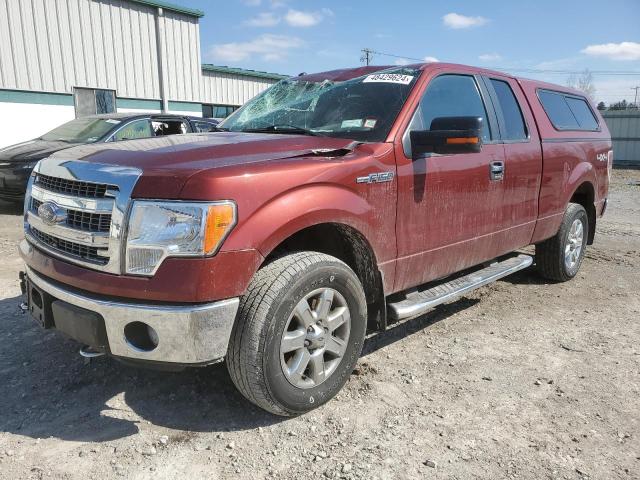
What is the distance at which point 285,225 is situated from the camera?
8.29 ft

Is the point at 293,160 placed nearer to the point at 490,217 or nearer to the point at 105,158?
the point at 105,158

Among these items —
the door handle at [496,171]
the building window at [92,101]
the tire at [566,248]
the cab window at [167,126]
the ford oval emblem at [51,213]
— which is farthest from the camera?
the building window at [92,101]

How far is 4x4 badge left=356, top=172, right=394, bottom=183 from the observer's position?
9.57ft

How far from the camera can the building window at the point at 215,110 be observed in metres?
21.0

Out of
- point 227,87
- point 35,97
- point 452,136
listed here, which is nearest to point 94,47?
point 35,97

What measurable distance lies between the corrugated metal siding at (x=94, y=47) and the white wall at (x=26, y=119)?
0.49m

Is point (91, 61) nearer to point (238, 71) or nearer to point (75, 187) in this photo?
point (238, 71)

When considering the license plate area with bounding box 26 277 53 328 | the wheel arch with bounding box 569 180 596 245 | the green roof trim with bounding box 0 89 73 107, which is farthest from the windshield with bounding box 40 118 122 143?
the wheel arch with bounding box 569 180 596 245

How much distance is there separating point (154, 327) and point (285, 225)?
76 centimetres

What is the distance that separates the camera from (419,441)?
259 centimetres

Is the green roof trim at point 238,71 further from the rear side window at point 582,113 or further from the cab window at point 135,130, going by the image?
the rear side window at point 582,113

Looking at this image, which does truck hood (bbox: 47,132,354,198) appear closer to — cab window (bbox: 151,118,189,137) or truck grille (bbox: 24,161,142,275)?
truck grille (bbox: 24,161,142,275)

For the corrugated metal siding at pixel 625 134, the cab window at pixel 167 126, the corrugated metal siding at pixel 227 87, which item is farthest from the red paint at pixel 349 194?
the corrugated metal siding at pixel 625 134

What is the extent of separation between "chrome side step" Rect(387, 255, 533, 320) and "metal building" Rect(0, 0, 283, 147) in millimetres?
13237
